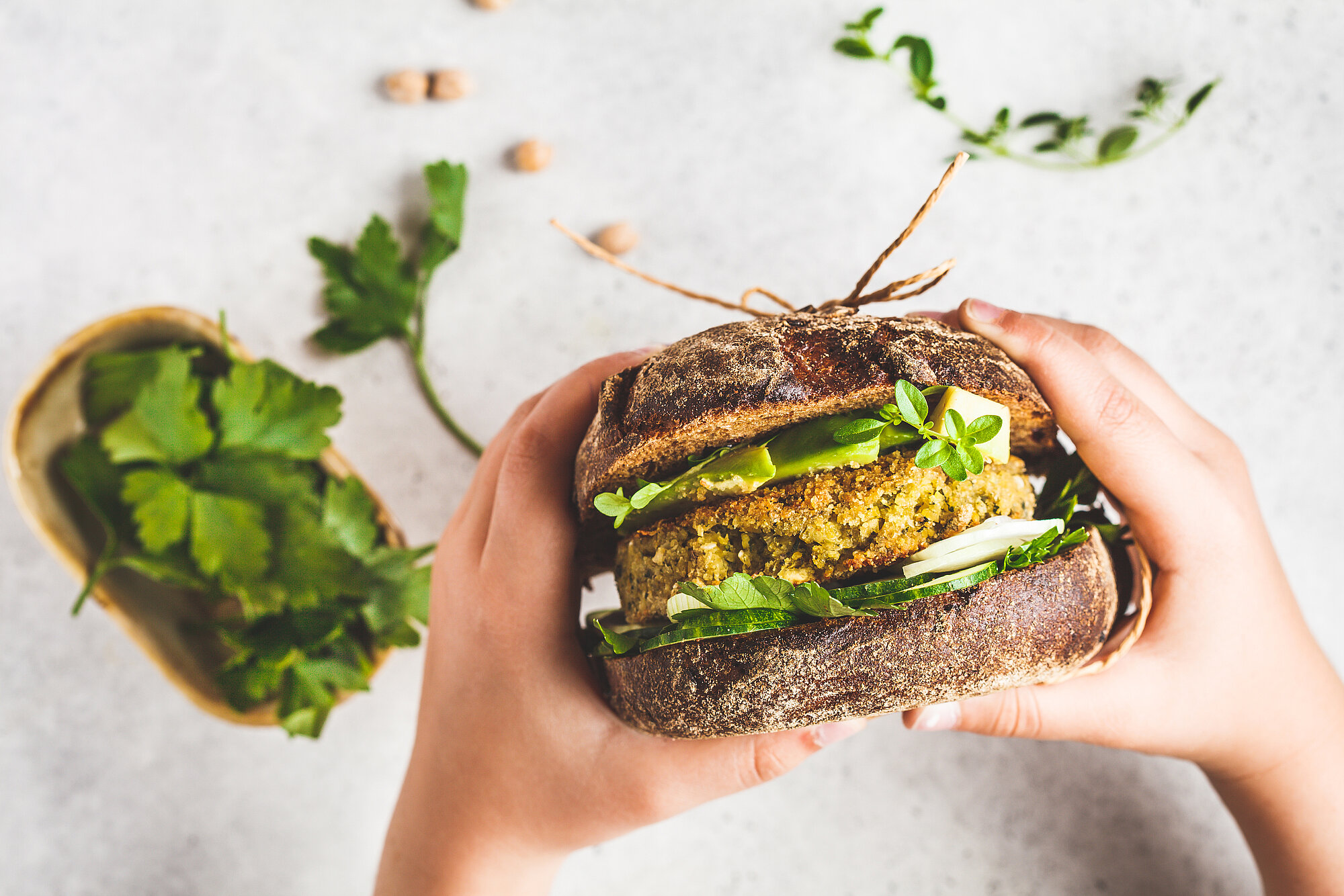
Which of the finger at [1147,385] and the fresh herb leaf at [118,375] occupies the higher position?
the finger at [1147,385]

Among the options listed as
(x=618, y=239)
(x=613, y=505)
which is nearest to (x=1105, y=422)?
(x=613, y=505)

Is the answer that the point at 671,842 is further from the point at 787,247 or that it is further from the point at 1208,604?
the point at 787,247

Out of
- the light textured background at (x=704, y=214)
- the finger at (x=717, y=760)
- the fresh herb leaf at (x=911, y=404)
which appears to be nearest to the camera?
the fresh herb leaf at (x=911, y=404)

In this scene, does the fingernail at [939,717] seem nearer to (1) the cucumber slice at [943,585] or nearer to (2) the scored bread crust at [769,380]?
(1) the cucumber slice at [943,585]

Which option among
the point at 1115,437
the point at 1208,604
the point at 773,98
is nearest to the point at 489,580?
the point at 1115,437

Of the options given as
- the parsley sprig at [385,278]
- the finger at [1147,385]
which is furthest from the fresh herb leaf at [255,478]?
the finger at [1147,385]

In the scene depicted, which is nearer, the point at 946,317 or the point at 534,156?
the point at 946,317

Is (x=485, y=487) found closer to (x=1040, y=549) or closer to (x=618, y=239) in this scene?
(x=618, y=239)
